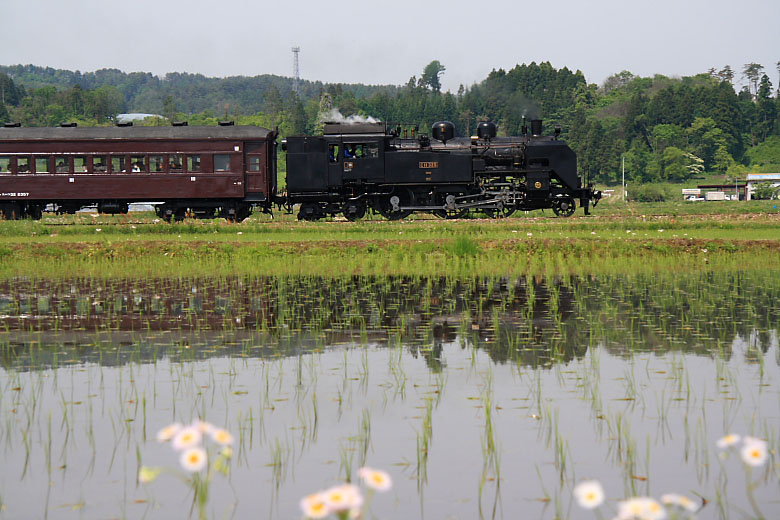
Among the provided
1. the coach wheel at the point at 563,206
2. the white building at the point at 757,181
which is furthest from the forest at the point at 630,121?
the coach wheel at the point at 563,206

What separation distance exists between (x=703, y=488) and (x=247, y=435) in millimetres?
2967

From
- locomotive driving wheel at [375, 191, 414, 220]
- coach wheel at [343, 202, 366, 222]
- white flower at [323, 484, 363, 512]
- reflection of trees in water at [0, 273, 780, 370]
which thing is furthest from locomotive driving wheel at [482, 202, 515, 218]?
white flower at [323, 484, 363, 512]

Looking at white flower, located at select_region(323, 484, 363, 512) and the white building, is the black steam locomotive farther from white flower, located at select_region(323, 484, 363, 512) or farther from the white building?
the white building

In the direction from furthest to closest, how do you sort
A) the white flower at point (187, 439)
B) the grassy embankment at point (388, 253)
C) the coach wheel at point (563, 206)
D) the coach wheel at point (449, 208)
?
1. the coach wheel at point (563, 206)
2. the coach wheel at point (449, 208)
3. the grassy embankment at point (388, 253)
4. the white flower at point (187, 439)

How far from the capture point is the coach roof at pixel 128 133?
3188cm

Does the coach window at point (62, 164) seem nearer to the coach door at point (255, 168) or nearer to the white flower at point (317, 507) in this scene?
the coach door at point (255, 168)

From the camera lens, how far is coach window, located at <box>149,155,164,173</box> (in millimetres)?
31828

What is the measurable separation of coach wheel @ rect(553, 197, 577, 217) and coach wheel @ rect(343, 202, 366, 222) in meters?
6.95

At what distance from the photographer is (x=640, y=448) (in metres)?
5.95

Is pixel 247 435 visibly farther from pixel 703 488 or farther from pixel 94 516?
pixel 703 488

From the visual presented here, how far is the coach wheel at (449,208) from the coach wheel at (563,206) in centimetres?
328

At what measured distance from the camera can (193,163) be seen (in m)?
31.9

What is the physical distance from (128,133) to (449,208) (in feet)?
37.5

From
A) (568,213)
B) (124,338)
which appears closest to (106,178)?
(568,213)
